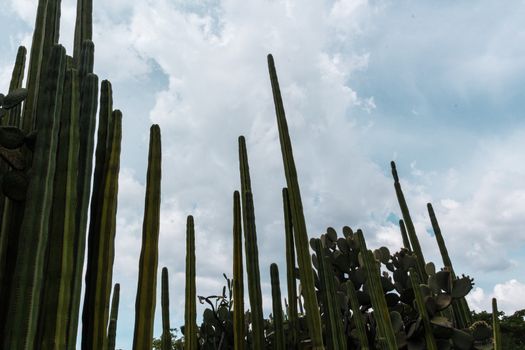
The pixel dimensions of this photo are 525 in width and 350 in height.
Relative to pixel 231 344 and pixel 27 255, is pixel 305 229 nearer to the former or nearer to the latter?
pixel 27 255

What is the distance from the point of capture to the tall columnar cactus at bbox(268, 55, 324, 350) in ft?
7.64

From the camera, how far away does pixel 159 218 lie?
2.06 meters

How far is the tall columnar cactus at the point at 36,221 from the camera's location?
1.60 metres

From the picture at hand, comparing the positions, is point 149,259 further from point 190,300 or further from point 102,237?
point 190,300

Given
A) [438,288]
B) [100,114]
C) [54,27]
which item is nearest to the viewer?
[100,114]

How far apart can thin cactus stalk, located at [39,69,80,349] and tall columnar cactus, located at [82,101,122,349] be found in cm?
13

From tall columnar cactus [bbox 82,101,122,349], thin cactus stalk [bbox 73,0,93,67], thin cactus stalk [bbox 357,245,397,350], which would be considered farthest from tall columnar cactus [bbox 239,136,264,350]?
thin cactus stalk [bbox 73,0,93,67]

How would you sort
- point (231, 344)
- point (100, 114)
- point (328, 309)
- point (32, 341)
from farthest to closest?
point (231, 344)
point (328, 309)
point (100, 114)
point (32, 341)

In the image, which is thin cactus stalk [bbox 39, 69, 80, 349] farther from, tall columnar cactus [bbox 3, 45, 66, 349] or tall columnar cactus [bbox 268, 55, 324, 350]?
tall columnar cactus [bbox 268, 55, 324, 350]

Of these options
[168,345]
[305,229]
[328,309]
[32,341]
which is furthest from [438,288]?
[32,341]

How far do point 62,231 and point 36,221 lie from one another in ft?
0.30

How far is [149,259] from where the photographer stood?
1973 mm

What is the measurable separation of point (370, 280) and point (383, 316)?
8.5 inches

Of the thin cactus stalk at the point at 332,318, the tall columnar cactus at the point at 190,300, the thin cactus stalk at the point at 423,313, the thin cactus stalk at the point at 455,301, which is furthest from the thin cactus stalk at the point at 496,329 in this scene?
the tall columnar cactus at the point at 190,300
